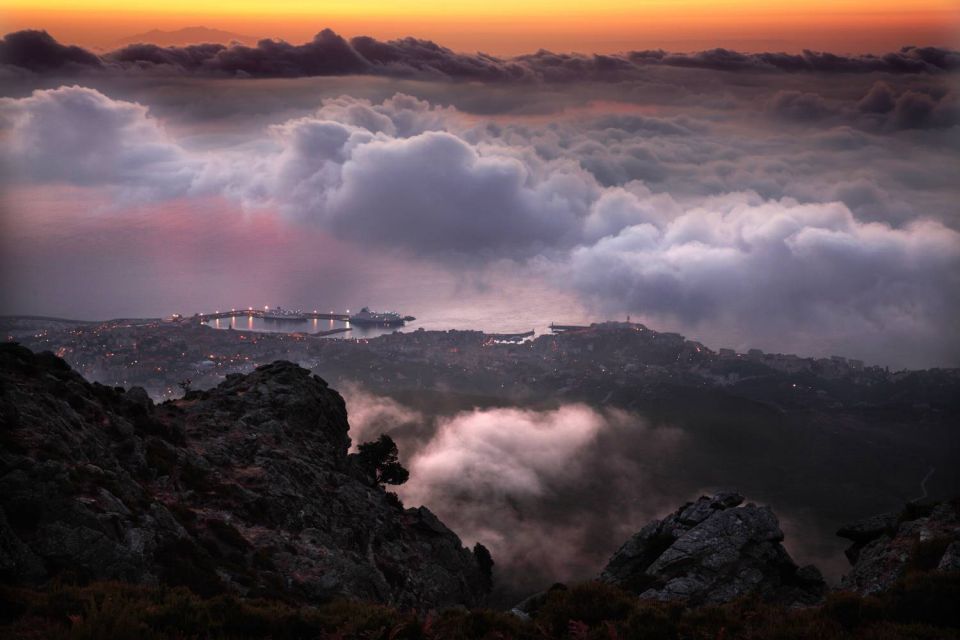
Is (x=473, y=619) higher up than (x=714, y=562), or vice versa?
(x=473, y=619)

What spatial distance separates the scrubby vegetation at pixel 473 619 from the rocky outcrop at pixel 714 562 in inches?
308

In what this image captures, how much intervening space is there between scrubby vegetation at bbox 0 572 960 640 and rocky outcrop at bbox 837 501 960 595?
11.5 feet

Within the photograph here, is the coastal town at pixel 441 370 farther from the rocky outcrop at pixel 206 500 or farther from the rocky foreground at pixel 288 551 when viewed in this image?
the rocky foreground at pixel 288 551

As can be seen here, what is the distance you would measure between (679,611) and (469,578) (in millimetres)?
28240

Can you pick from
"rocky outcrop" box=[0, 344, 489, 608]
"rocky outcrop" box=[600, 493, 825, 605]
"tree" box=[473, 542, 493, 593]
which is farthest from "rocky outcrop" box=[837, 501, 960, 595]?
"tree" box=[473, 542, 493, 593]

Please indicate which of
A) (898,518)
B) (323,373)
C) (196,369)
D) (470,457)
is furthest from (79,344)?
(898,518)

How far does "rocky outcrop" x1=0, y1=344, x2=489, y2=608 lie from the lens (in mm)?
23047

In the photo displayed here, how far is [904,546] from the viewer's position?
92.6ft

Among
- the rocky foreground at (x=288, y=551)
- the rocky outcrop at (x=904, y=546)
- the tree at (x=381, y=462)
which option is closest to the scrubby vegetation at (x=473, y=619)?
the rocky foreground at (x=288, y=551)

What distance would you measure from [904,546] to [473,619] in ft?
60.4

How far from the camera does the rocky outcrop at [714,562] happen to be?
101 feet

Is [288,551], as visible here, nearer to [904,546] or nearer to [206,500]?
[206,500]

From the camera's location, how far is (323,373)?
17862 centimetres

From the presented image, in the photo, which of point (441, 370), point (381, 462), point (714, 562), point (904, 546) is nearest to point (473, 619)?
point (714, 562)
